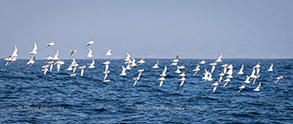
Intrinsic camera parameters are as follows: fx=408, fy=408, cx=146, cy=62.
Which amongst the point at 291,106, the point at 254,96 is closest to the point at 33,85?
the point at 254,96

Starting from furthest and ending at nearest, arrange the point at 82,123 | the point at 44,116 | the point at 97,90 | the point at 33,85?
1. the point at 33,85
2. the point at 97,90
3. the point at 44,116
4. the point at 82,123

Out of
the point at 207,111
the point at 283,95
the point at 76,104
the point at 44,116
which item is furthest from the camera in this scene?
the point at 283,95

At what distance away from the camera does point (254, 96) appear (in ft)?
231

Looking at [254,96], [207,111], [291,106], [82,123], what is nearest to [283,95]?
[254,96]

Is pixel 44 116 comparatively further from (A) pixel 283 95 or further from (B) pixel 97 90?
(A) pixel 283 95

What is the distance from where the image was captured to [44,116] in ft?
169

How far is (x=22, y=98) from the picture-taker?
63.5 metres

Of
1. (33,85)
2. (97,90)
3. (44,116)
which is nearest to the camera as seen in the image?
(44,116)

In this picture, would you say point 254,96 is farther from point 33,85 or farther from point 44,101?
point 33,85

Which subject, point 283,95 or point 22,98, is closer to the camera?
point 22,98

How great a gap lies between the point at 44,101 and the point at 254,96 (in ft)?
115

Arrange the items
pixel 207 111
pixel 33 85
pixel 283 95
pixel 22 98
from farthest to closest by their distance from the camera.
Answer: pixel 33 85, pixel 283 95, pixel 22 98, pixel 207 111

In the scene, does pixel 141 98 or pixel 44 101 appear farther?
pixel 141 98

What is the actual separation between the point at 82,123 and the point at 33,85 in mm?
37649
